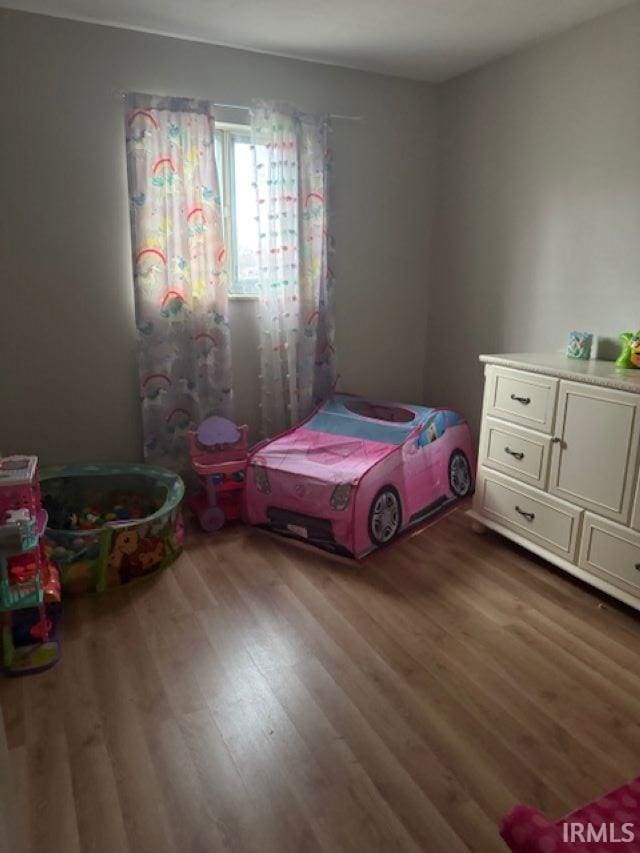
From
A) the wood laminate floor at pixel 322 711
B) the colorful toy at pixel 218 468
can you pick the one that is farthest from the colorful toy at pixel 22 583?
the colorful toy at pixel 218 468

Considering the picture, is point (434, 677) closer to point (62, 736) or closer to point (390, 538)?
point (390, 538)

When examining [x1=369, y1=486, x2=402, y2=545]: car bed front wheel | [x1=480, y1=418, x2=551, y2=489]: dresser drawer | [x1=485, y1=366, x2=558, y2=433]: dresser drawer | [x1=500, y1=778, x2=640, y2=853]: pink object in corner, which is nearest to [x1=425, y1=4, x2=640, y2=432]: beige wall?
[x1=485, y1=366, x2=558, y2=433]: dresser drawer

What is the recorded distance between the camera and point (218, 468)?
302 centimetres

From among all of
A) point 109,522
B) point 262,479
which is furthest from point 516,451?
point 109,522

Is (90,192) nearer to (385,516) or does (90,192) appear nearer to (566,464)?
(385,516)

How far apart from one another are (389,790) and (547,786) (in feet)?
1.38

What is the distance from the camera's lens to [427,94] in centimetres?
371

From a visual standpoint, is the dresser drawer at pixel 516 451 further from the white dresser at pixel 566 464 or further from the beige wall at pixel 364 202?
the beige wall at pixel 364 202

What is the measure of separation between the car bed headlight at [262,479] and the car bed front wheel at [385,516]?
1.80 feet

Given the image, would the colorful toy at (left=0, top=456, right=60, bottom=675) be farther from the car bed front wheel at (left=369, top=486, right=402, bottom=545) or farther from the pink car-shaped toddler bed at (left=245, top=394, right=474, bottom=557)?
the car bed front wheel at (left=369, top=486, right=402, bottom=545)

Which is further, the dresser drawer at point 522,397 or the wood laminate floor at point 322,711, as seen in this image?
the dresser drawer at point 522,397

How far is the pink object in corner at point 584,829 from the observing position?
89 cm

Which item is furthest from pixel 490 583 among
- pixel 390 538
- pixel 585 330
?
pixel 585 330

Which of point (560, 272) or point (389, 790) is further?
point (560, 272)
